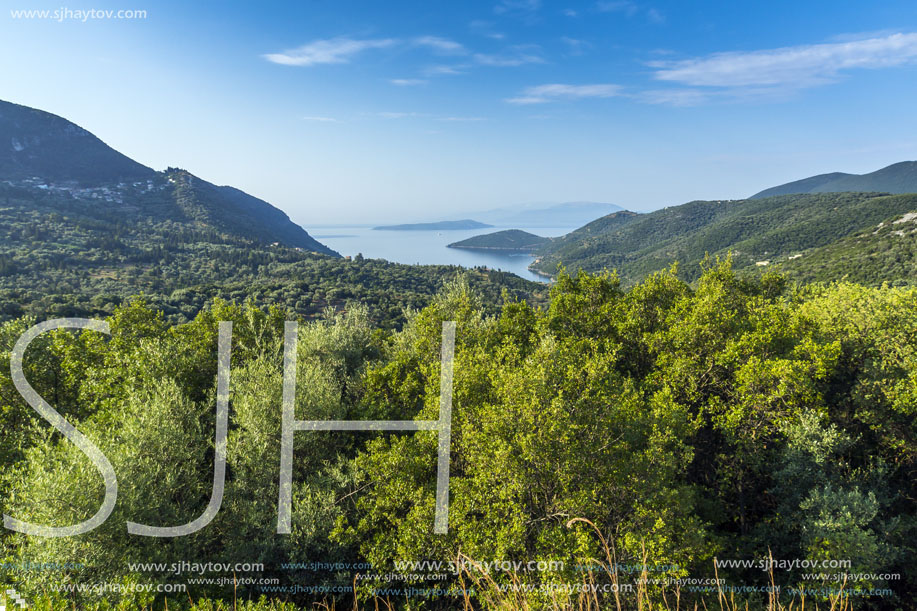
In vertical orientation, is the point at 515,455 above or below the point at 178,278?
below

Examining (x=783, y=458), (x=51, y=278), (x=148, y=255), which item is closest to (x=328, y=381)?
(x=783, y=458)

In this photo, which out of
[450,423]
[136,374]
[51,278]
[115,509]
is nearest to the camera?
[115,509]

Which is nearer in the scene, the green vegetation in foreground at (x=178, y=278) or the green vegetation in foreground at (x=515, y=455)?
the green vegetation in foreground at (x=515, y=455)

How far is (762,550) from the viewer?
16828mm

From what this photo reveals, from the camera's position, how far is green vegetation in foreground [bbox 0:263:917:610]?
12.4m

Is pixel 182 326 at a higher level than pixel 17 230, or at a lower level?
lower

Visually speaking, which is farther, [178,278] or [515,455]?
[178,278]

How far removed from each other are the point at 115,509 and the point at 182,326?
17.2m

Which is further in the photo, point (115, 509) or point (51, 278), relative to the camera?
point (51, 278)

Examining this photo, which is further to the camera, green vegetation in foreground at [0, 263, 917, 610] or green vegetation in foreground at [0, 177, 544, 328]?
green vegetation in foreground at [0, 177, 544, 328]

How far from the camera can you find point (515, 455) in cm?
1325

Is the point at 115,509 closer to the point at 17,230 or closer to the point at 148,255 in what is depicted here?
the point at 148,255

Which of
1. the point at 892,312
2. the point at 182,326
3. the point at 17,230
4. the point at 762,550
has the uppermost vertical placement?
the point at 17,230

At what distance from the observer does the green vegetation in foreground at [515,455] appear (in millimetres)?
12383
